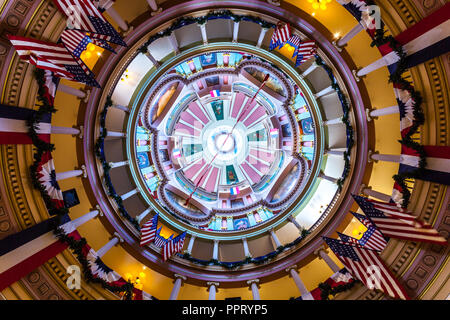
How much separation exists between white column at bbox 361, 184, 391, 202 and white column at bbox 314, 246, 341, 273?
14.9ft

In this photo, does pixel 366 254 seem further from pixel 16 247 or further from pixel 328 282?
pixel 16 247

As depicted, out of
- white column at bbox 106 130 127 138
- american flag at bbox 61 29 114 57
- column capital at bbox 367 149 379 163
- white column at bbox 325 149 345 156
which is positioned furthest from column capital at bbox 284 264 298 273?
american flag at bbox 61 29 114 57

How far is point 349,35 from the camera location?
11.7m

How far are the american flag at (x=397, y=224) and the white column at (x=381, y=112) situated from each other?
Result: 4420 mm

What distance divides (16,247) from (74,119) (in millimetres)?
6565

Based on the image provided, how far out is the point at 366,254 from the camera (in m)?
10.9

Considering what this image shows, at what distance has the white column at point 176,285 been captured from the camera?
48.7 ft

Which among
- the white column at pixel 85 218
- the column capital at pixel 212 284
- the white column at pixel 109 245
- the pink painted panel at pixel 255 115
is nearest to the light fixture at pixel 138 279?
the white column at pixel 109 245

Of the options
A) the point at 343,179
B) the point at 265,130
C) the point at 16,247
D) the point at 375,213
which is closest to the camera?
the point at 16,247

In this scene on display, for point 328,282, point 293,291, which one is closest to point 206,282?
point 293,291

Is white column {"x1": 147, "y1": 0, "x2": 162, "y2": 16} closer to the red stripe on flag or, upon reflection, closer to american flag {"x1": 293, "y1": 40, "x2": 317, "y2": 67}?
american flag {"x1": 293, "y1": 40, "x2": 317, "y2": 67}

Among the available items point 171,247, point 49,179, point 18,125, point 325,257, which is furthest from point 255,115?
point 18,125

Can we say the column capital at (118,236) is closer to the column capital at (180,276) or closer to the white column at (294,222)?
the column capital at (180,276)

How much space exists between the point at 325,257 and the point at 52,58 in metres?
17.1
